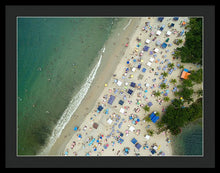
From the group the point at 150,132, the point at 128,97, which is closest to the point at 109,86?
the point at 128,97

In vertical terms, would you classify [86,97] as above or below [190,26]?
below

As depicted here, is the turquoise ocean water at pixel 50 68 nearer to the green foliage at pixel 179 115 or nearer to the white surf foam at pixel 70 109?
the white surf foam at pixel 70 109

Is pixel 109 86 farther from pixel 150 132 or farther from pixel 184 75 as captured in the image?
pixel 184 75

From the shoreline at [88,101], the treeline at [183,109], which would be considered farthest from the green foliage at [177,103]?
the shoreline at [88,101]
